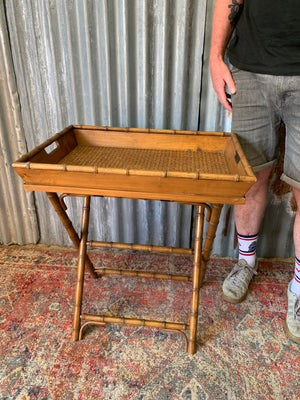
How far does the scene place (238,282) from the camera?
5.43 ft

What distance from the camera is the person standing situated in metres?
1.17

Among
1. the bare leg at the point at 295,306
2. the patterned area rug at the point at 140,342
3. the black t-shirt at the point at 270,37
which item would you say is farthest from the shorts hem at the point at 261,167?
the patterned area rug at the point at 140,342

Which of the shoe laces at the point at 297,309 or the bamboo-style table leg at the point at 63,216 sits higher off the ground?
the bamboo-style table leg at the point at 63,216

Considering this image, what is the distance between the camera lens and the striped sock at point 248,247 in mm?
1680

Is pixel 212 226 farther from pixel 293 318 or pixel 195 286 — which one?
pixel 293 318

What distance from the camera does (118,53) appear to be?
5.12 feet

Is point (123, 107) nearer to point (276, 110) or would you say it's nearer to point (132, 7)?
point (132, 7)

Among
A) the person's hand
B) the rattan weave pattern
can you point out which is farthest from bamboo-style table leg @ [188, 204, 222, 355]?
the person's hand

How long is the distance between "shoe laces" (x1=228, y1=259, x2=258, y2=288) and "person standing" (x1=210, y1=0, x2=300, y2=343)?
22cm

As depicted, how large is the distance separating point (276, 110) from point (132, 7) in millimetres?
815

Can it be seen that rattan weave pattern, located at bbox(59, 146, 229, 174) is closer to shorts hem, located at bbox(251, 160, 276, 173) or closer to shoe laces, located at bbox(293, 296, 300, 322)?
A: shorts hem, located at bbox(251, 160, 276, 173)

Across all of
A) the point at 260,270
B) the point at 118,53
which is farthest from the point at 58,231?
the point at 260,270

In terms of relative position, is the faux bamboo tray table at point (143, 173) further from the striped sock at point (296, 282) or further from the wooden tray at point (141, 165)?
the striped sock at point (296, 282)

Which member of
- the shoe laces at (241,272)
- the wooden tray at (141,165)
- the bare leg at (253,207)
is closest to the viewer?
the wooden tray at (141,165)
